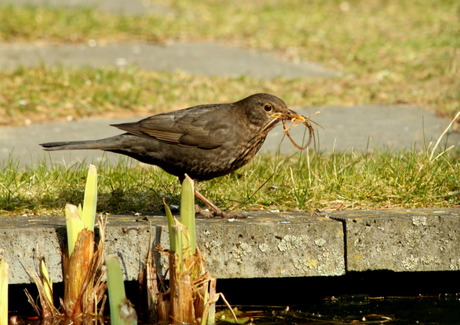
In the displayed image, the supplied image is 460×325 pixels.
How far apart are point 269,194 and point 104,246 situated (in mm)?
1334

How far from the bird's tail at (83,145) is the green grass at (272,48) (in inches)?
116

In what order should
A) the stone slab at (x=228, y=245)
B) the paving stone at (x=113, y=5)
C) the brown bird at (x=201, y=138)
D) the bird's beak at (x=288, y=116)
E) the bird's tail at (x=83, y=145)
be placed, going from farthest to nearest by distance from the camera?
the paving stone at (x=113, y=5), the bird's beak at (x=288, y=116), the brown bird at (x=201, y=138), the bird's tail at (x=83, y=145), the stone slab at (x=228, y=245)

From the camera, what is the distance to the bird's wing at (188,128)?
4.35 metres

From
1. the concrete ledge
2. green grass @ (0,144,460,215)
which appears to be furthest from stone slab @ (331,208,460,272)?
green grass @ (0,144,460,215)

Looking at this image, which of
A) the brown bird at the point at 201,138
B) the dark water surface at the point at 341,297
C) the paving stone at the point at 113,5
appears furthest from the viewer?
the paving stone at the point at 113,5

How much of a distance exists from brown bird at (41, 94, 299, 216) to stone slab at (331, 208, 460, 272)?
86 cm

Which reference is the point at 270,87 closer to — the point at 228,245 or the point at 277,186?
the point at 277,186

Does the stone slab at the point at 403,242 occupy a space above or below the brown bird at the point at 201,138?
below

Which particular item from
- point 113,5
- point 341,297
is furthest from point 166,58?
point 341,297

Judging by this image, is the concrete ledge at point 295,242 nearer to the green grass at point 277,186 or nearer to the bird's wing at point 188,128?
the green grass at point 277,186

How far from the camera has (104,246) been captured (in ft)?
11.7

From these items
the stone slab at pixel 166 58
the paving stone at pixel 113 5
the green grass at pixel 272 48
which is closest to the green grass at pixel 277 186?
the green grass at pixel 272 48

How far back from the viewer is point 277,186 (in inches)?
184

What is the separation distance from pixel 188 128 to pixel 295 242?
43.4 inches
